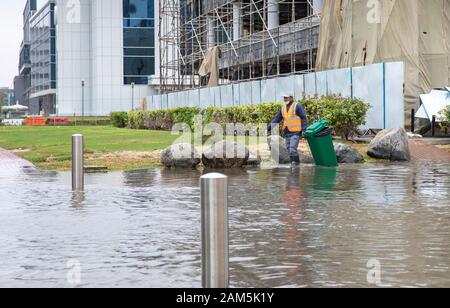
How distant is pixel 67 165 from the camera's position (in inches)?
813

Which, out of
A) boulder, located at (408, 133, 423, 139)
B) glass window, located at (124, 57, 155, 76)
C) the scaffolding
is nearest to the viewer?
boulder, located at (408, 133, 423, 139)

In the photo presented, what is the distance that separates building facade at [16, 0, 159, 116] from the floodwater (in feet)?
220

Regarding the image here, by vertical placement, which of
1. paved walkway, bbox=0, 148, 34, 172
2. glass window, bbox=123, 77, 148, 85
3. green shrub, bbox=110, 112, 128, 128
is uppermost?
glass window, bbox=123, 77, 148, 85

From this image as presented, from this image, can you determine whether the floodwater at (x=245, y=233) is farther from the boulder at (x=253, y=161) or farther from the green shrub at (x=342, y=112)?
the green shrub at (x=342, y=112)

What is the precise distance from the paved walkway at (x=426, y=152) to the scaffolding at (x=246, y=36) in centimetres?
1703

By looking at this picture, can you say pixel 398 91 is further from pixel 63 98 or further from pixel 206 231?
pixel 63 98

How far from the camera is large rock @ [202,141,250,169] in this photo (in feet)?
63.8

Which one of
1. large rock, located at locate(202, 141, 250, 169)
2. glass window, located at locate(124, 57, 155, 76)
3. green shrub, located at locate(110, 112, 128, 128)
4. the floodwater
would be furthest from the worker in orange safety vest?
glass window, located at locate(124, 57, 155, 76)

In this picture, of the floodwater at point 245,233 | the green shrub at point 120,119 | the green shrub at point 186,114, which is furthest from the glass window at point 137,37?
the floodwater at point 245,233

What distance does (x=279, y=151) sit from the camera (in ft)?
67.6

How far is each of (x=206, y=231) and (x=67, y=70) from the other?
83.6m

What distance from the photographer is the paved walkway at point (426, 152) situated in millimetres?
21583

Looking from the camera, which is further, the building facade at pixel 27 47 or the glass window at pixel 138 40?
the building facade at pixel 27 47

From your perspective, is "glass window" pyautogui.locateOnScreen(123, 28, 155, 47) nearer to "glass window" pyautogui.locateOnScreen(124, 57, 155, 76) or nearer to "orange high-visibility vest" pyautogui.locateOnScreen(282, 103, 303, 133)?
"glass window" pyautogui.locateOnScreen(124, 57, 155, 76)
